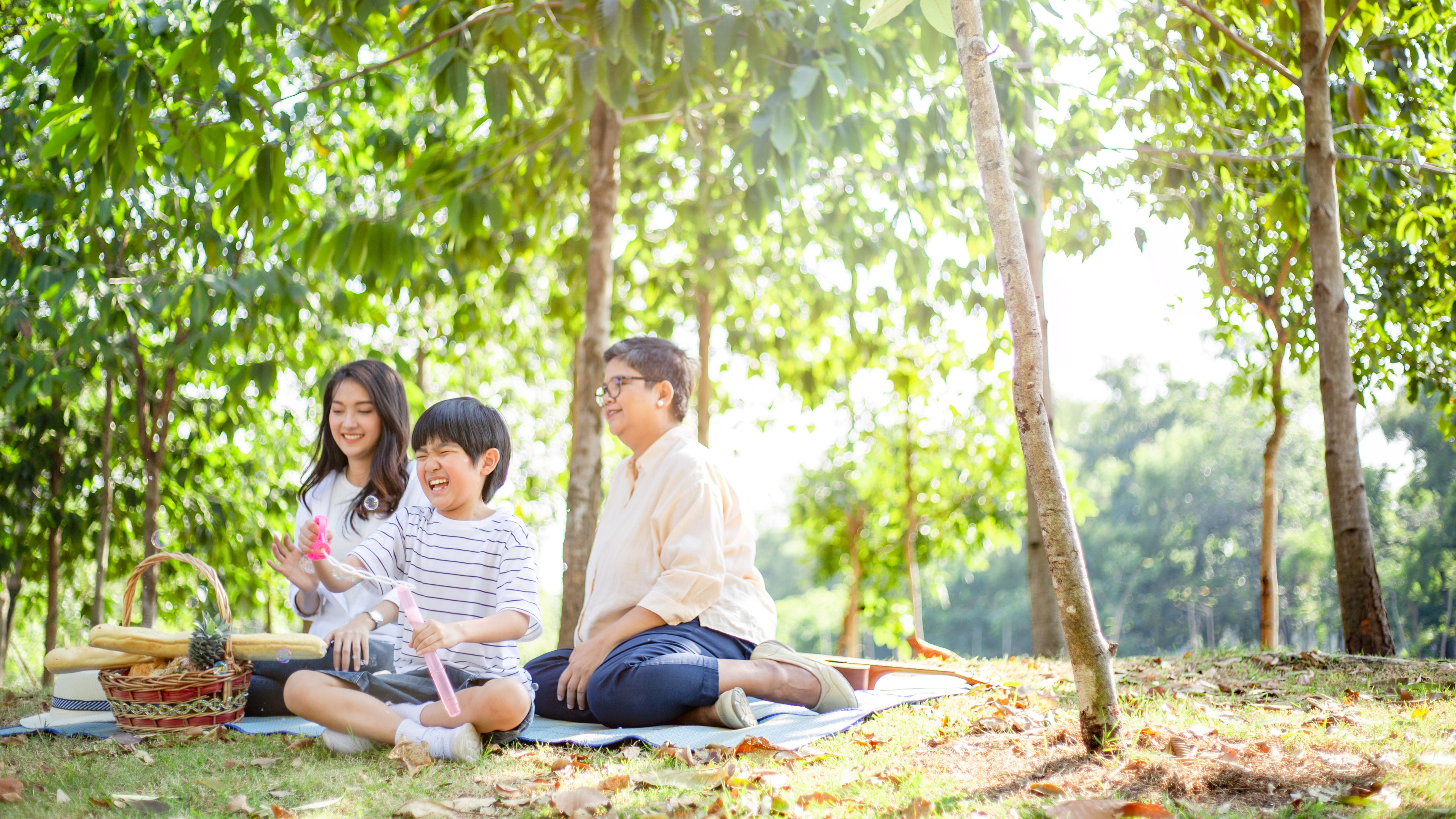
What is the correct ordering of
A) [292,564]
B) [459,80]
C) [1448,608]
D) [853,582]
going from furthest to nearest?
[1448,608], [853,582], [459,80], [292,564]

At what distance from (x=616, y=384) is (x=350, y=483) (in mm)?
1092

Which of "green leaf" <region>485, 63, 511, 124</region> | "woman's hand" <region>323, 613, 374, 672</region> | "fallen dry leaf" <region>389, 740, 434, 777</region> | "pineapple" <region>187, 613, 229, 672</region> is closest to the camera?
"fallen dry leaf" <region>389, 740, 434, 777</region>

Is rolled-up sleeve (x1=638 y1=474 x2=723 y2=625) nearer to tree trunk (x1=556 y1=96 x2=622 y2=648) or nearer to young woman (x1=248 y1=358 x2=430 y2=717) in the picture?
young woman (x1=248 y1=358 x2=430 y2=717)

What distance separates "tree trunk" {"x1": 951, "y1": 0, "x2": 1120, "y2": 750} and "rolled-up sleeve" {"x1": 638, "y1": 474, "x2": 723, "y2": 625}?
109 cm

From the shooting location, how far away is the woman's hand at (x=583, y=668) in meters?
3.08

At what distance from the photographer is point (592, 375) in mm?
4875

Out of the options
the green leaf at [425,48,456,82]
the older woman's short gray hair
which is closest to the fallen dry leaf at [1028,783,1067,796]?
the older woman's short gray hair

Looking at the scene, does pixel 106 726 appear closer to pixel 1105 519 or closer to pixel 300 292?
pixel 300 292

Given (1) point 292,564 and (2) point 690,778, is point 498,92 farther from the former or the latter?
(2) point 690,778

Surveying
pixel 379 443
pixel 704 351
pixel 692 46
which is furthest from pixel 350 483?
pixel 704 351

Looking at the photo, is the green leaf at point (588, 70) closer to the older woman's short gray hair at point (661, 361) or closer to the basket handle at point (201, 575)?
the older woman's short gray hair at point (661, 361)

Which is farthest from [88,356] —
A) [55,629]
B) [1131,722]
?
[1131,722]

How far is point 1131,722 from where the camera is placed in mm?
2605

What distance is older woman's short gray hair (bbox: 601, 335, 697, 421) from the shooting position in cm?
335
